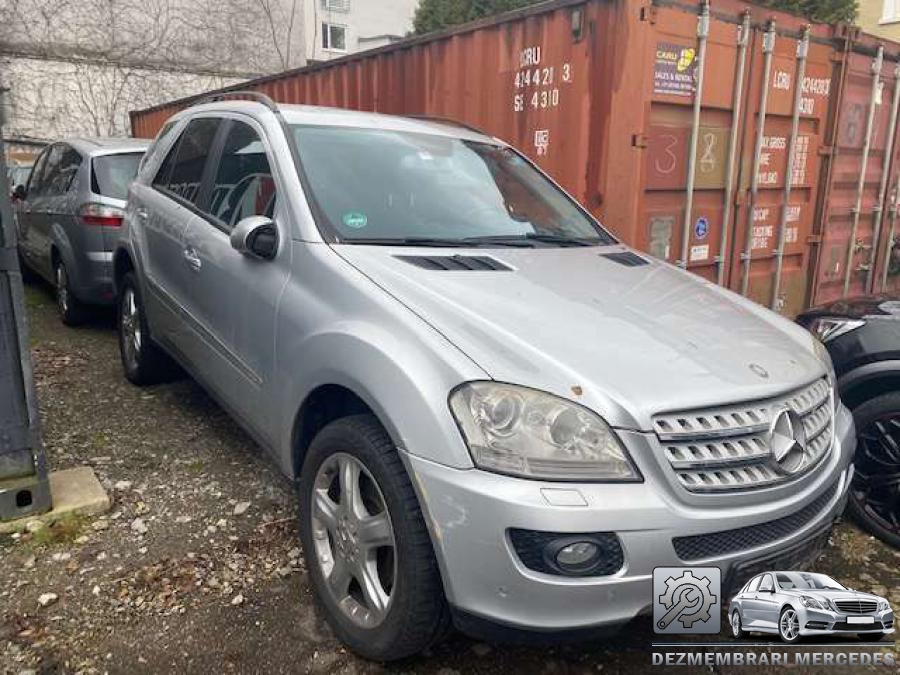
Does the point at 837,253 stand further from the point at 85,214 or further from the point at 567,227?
the point at 85,214

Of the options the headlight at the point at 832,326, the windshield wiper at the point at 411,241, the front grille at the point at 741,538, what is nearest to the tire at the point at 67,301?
the windshield wiper at the point at 411,241

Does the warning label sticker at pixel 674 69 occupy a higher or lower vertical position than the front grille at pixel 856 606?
higher

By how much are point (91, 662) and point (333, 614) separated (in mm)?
759

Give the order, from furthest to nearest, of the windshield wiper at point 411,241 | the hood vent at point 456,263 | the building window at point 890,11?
1. the building window at point 890,11
2. the windshield wiper at point 411,241
3. the hood vent at point 456,263

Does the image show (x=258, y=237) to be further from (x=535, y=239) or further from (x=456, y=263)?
(x=535, y=239)

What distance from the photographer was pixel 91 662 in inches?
89.9

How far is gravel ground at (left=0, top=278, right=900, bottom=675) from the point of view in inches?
91.8

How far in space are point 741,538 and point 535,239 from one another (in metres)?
1.56

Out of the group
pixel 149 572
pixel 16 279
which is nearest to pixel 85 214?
pixel 16 279

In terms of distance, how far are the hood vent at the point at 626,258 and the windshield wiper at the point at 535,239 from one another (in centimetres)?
17

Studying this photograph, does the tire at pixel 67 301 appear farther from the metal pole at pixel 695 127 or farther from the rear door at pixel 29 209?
the metal pole at pixel 695 127

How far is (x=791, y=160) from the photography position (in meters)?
5.21

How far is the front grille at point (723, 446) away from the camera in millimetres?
1885

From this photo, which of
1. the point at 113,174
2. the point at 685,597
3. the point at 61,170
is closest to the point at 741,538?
the point at 685,597
